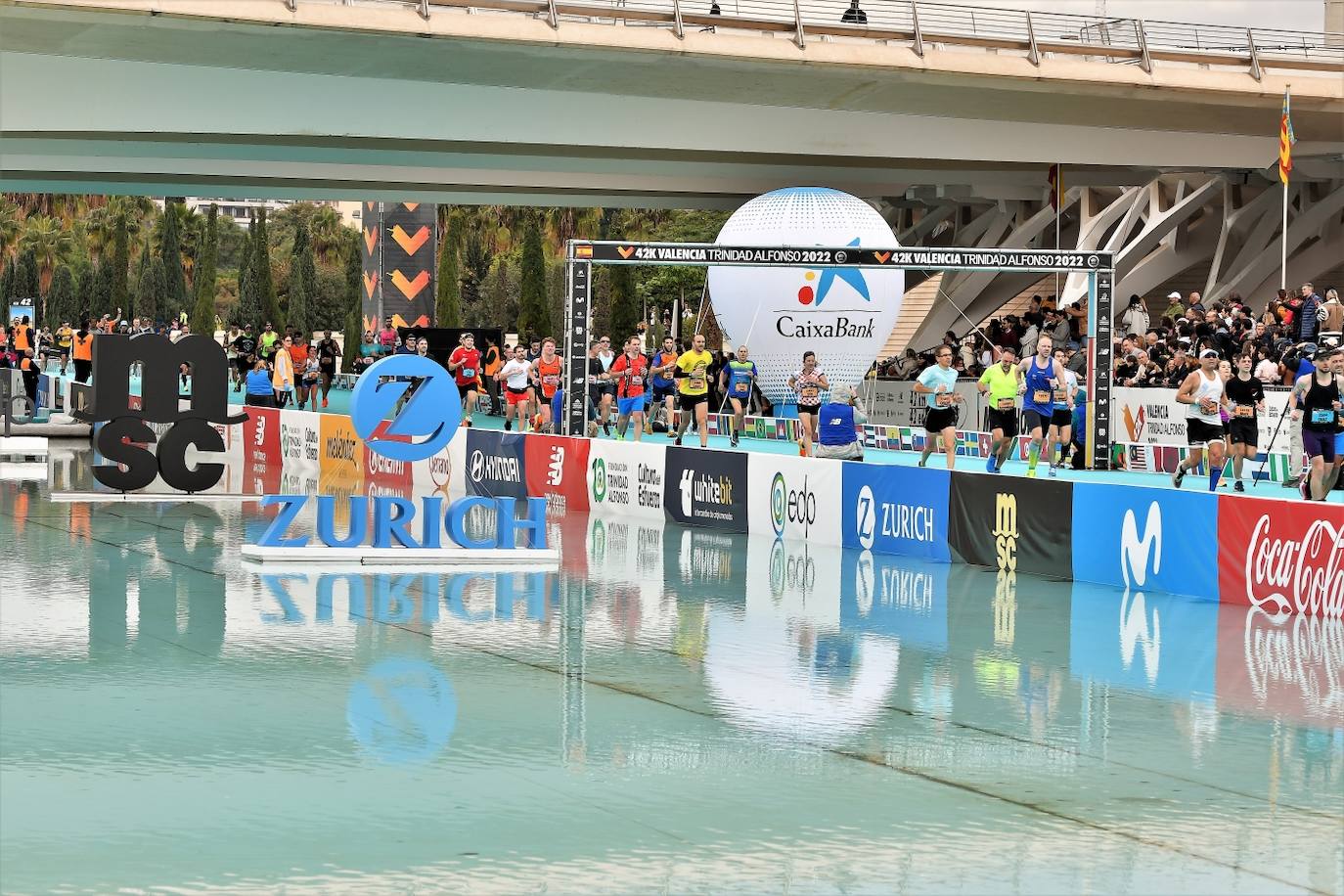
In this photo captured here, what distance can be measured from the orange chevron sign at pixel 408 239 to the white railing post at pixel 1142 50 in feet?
92.8

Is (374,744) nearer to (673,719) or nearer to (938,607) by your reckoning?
(673,719)

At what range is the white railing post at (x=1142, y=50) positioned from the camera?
3850cm

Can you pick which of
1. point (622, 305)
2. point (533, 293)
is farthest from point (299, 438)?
point (533, 293)

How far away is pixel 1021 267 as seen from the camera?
26.2 m

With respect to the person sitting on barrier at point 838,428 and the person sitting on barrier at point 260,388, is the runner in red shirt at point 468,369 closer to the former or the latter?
the person sitting on barrier at point 260,388

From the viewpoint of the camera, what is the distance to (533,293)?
75625 millimetres

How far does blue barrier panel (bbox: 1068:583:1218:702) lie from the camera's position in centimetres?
1179

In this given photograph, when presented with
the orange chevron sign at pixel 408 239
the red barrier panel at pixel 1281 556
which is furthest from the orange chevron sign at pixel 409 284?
the red barrier panel at pixel 1281 556

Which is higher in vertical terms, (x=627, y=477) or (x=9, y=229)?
(x=9, y=229)

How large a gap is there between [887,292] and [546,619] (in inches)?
1041

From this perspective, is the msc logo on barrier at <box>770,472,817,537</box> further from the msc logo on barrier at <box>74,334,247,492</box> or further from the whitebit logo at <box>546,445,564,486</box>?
the msc logo on barrier at <box>74,334,247,492</box>

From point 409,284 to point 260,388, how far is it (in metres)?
24.1

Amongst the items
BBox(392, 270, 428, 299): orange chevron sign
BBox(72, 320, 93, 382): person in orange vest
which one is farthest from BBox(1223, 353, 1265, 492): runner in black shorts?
BBox(392, 270, 428, 299): orange chevron sign

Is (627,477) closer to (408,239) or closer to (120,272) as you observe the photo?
(408,239)
